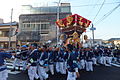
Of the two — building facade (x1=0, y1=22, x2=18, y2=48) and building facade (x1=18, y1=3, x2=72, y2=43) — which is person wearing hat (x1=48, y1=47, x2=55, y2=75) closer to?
building facade (x1=18, y1=3, x2=72, y2=43)

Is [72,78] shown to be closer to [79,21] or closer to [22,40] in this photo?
[79,21]

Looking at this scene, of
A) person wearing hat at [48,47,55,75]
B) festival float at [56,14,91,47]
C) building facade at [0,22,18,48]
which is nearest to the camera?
person wearing hat at [48,47,55,75]

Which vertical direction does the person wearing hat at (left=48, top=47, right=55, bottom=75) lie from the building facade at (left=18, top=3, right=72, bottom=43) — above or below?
below

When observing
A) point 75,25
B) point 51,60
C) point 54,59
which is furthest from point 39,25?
point 51,60

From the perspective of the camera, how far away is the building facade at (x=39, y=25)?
24797mm

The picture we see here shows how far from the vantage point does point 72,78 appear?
4.50 meters

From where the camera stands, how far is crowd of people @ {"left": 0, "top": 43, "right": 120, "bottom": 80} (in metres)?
4.50

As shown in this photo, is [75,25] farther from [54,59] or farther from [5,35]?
[5,35]

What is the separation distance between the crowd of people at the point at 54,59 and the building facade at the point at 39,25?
48.5 ft

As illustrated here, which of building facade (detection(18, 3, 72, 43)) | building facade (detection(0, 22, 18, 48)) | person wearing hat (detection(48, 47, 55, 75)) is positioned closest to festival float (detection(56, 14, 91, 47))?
person wearing hat (detection(48, 47, 55, 75))

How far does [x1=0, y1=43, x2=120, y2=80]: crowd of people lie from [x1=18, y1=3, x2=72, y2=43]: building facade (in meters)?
14.8

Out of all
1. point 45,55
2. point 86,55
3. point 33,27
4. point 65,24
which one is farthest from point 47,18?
point 45,55

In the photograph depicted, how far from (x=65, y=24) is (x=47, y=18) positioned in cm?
1451

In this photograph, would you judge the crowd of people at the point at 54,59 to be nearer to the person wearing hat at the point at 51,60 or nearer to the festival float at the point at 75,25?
the person wearing hat at the point at 51,60
